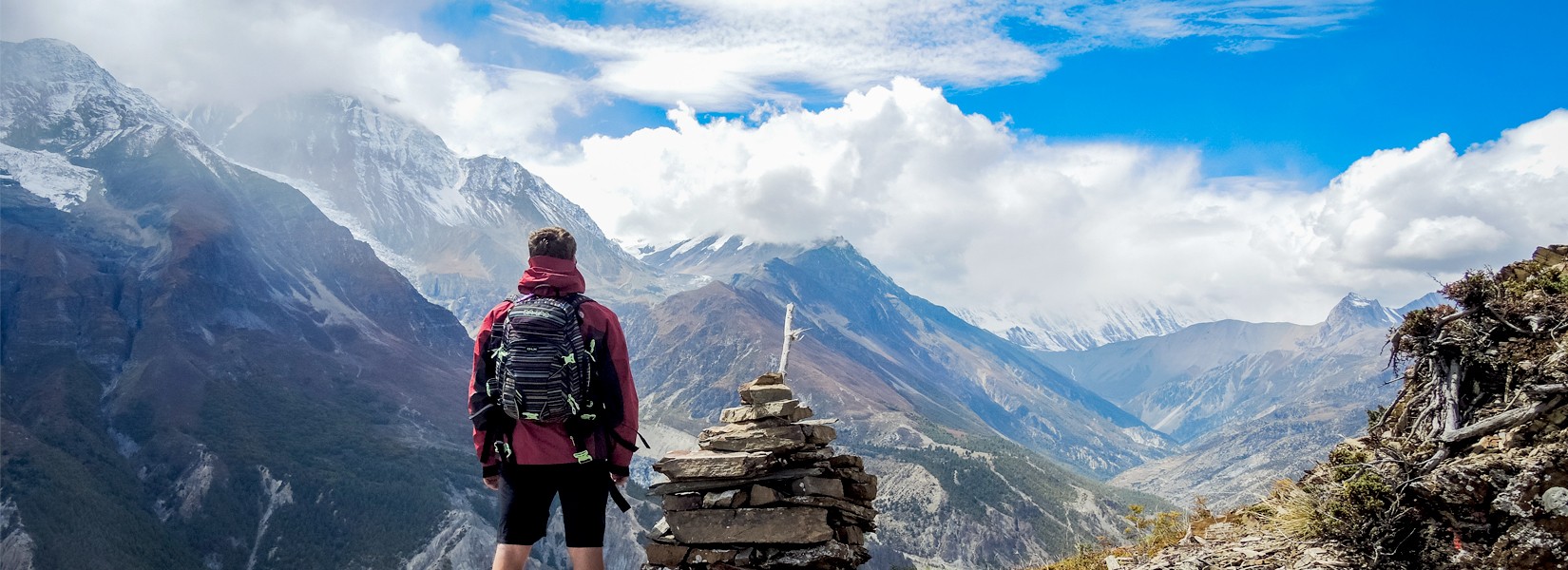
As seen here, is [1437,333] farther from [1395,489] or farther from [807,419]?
[807,419]

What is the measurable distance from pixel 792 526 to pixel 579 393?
3.74m

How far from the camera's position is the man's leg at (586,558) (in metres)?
9.45

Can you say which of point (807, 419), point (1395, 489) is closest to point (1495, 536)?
point (1395, 489)

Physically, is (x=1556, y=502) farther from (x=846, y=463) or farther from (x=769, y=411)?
(x=769, y=411)

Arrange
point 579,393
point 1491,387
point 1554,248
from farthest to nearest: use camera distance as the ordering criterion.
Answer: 1. point 1554,248
2. point 1491,387
3. point 579,393

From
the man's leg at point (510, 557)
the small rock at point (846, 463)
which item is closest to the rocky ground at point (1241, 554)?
the small rock at point (846, 463)

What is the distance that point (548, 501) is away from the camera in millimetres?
9383

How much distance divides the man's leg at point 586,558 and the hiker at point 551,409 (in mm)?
15

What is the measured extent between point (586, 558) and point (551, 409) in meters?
1.78

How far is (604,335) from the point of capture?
31.2 feet

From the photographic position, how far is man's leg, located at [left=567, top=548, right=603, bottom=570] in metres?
9.45

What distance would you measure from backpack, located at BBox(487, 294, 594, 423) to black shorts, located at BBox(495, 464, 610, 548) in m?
0.61

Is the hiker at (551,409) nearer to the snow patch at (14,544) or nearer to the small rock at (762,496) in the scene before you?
the small rock at (762,496)

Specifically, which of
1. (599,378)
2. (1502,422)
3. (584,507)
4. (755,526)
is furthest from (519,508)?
(1502,422)
